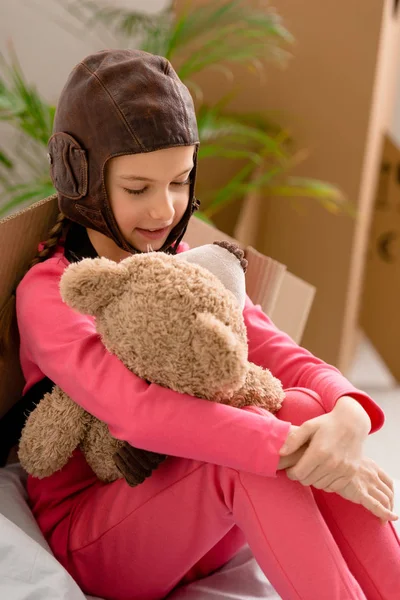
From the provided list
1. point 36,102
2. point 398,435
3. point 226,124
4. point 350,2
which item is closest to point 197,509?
point 36,102

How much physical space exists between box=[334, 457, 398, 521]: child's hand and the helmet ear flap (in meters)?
0.52

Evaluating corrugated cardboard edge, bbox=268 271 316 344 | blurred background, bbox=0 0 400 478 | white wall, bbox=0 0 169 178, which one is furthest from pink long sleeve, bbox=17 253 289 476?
white wall, bbox=0 0 169 178

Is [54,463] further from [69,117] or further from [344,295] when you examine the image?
[344,295]

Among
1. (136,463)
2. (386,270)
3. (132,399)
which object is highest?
(132,399)

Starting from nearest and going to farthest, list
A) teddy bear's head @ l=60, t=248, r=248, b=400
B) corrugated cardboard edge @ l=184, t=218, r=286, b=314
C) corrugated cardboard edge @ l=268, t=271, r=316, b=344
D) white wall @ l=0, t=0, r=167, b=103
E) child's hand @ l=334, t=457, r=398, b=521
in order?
1. teddy bear's head @ l=60, t=248, r=248, b=400
2. child's hand @ l=334, t=457, r=398, b=521
3. corrugated cardboard edge @ l=184, t=218, r=286, b=314
4. corrugated cardboard edge @ l=268, t=271, r=316, b=344
5. white wall @ l=0, t=0, r=167, b=103

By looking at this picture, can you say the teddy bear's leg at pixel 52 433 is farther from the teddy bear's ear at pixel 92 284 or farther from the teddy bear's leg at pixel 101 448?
the teddy bear's ear at pixel 92 284

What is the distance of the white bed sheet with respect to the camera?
2.76 feet

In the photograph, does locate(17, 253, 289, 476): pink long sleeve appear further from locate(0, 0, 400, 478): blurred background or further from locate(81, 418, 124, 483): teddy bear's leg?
locate(0, 0, 400, 478): blurred background

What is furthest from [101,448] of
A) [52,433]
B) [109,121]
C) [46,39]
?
[46,39]

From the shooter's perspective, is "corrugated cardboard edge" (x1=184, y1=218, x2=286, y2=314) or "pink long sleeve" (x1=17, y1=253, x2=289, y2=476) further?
"corrugated cardboard edge" (x1=184, y1=218, x2=286, y2=314)

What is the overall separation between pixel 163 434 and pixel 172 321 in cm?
14

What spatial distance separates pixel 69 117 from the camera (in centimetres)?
100

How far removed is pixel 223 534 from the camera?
962 mm

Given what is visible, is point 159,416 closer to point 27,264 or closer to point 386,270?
point 27,264
